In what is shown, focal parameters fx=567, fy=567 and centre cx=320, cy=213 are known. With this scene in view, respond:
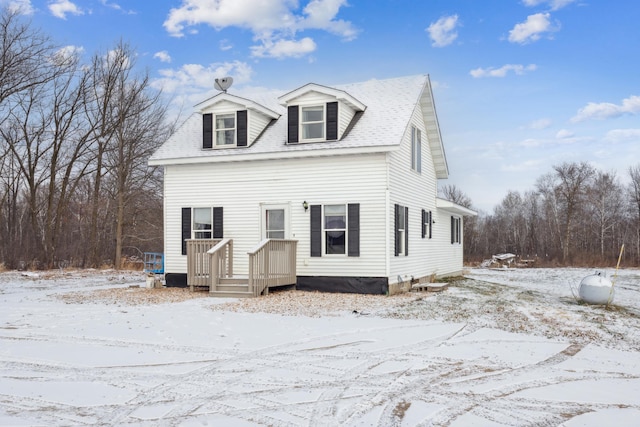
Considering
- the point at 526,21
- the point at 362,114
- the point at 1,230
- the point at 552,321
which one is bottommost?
the point at 552,321

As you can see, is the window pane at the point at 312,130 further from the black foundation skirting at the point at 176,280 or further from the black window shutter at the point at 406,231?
the black foundation skirting at the point at 176,280

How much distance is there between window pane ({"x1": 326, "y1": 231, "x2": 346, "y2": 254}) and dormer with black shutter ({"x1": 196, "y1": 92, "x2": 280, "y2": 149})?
3730 millimetres

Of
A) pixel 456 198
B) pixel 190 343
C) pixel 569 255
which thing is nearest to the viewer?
pixel 190 343

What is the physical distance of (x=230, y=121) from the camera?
671 inches

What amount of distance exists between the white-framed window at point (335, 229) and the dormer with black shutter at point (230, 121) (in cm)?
334

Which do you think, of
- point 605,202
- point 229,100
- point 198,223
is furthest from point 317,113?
point 605,202

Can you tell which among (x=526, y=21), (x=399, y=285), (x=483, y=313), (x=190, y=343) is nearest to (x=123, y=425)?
(x=190, y=343)

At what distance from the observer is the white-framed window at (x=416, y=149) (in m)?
17.4

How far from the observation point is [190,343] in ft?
27.5

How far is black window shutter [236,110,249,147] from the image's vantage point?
16609 mm

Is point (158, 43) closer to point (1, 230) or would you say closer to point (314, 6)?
point (314, 6)

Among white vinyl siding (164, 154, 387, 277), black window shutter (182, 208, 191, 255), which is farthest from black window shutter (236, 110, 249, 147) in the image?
black window shutter (182, 208, 191, 255)

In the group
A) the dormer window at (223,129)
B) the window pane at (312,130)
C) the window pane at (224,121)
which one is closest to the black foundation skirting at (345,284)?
the window pane at (312,130)

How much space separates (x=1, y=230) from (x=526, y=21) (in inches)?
1005
